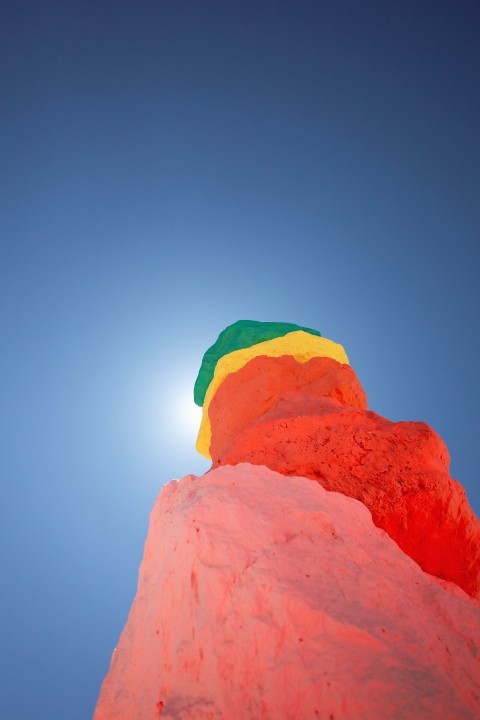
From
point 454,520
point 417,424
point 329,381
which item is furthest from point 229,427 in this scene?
point 454,520

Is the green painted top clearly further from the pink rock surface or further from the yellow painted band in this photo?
the pink rock surface

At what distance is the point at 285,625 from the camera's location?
2.45 m

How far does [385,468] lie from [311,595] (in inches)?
104

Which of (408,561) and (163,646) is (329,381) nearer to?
(408,561)

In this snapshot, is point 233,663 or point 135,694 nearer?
point 233,663

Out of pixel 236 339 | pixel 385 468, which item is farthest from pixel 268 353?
pixel 385 468

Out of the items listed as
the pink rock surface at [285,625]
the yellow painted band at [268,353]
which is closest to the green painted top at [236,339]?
the yellow painted band at [268,353]

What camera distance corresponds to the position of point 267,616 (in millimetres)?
2520

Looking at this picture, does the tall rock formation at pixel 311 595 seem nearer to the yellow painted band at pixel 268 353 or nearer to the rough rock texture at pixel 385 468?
the rough rock texture at pixel 385 468

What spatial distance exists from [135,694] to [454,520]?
12.3ft

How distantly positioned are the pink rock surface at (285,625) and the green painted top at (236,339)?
5396 millimetres

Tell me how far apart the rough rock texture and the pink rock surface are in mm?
1125

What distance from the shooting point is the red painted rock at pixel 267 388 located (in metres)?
6.83

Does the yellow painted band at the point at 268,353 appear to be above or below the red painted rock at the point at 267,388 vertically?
above
